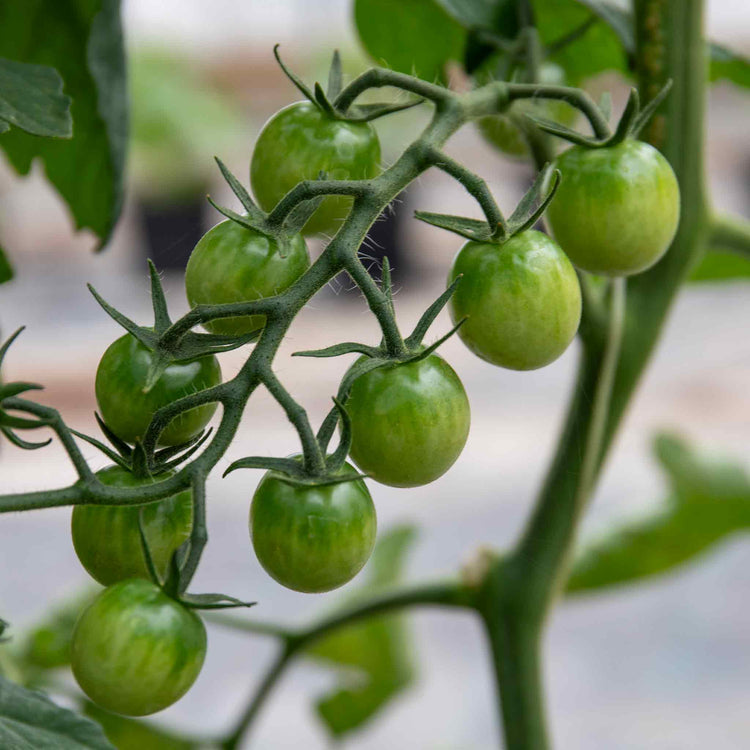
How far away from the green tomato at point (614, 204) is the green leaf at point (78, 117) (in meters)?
0.22

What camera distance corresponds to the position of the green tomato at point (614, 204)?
293 millimetres

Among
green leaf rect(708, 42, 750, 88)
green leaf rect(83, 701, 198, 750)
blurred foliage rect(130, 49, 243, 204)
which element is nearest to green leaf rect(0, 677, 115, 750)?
green leaf rect(83, 701, 198, 750)

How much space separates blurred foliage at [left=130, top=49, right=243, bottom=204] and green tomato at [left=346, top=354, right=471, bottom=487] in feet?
7.60

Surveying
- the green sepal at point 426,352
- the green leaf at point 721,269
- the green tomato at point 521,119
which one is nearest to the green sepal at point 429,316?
the green sepal at point 426,352

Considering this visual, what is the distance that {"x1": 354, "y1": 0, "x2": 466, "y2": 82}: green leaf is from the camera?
20.3 inches

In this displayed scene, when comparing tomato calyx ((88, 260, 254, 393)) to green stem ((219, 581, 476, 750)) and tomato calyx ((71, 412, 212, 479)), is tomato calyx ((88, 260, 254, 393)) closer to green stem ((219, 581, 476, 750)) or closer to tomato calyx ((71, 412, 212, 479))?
tomato calyx ((71, 412, 212, 479))

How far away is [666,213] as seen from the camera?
30 cm

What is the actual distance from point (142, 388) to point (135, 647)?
6 centimetres

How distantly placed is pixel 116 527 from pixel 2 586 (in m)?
1.97

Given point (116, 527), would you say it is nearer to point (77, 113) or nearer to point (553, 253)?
point (553, 253)

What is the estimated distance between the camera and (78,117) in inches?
18.2

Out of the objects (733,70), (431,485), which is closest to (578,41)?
(733,70)

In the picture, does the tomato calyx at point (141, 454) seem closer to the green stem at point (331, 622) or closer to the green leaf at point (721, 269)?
the green stem at point (331, 622)

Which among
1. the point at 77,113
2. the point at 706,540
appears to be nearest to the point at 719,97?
the point at 706,540
